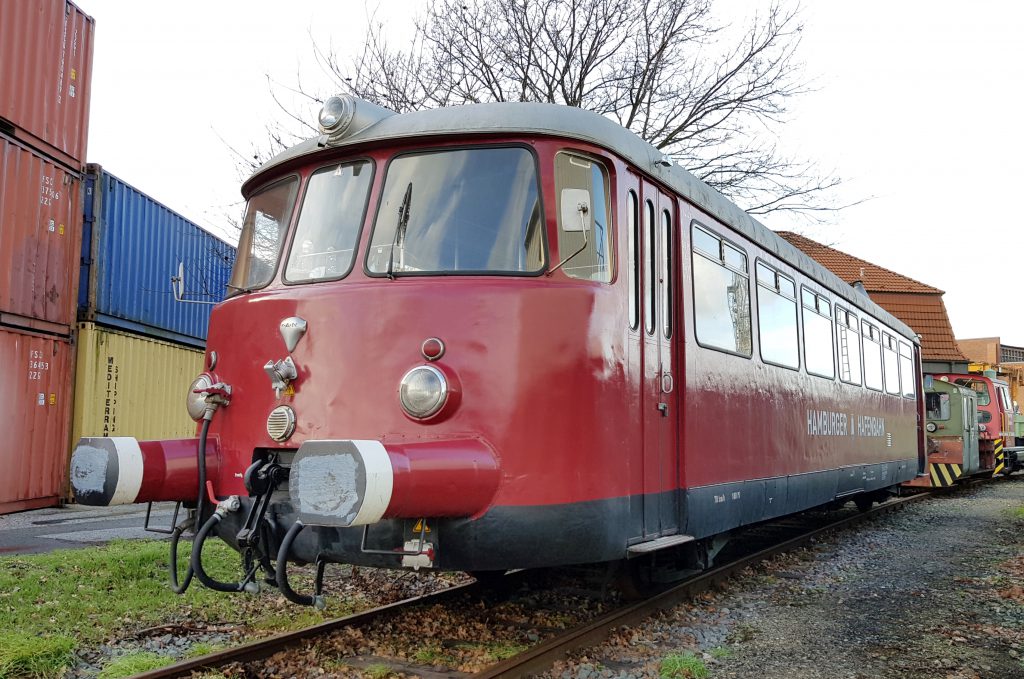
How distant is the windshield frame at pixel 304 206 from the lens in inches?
182

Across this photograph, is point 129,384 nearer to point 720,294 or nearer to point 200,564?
point 200,564

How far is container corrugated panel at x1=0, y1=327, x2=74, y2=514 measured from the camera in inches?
441

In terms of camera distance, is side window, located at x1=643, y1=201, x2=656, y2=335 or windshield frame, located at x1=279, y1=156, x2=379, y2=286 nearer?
windshield frame, located at x1=279, y1=156, x2=379, y2=286

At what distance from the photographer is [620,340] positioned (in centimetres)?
471

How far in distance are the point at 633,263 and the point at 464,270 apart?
43.6 inches

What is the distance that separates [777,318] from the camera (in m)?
7.40

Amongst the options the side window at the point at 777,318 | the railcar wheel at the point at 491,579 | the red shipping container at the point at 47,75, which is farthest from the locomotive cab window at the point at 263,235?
the red shipping container at the point at 47,75

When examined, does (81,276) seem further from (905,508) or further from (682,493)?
(905,508)

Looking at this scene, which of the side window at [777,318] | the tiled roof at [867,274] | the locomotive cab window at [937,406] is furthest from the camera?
the tiled roof at [867,274]

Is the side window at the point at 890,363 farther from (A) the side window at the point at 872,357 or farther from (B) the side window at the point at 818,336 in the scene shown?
(B) the side window at the point at 818,336

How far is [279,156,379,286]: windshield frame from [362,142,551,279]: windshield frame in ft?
0.18

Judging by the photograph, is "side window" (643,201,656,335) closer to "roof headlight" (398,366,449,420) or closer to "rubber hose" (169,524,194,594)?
"roof headlight" (398,366,449,420)

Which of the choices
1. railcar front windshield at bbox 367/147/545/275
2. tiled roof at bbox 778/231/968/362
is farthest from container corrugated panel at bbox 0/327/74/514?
tiled roof at bbox 778/231/968/362

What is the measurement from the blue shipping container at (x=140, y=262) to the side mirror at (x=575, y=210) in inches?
328
